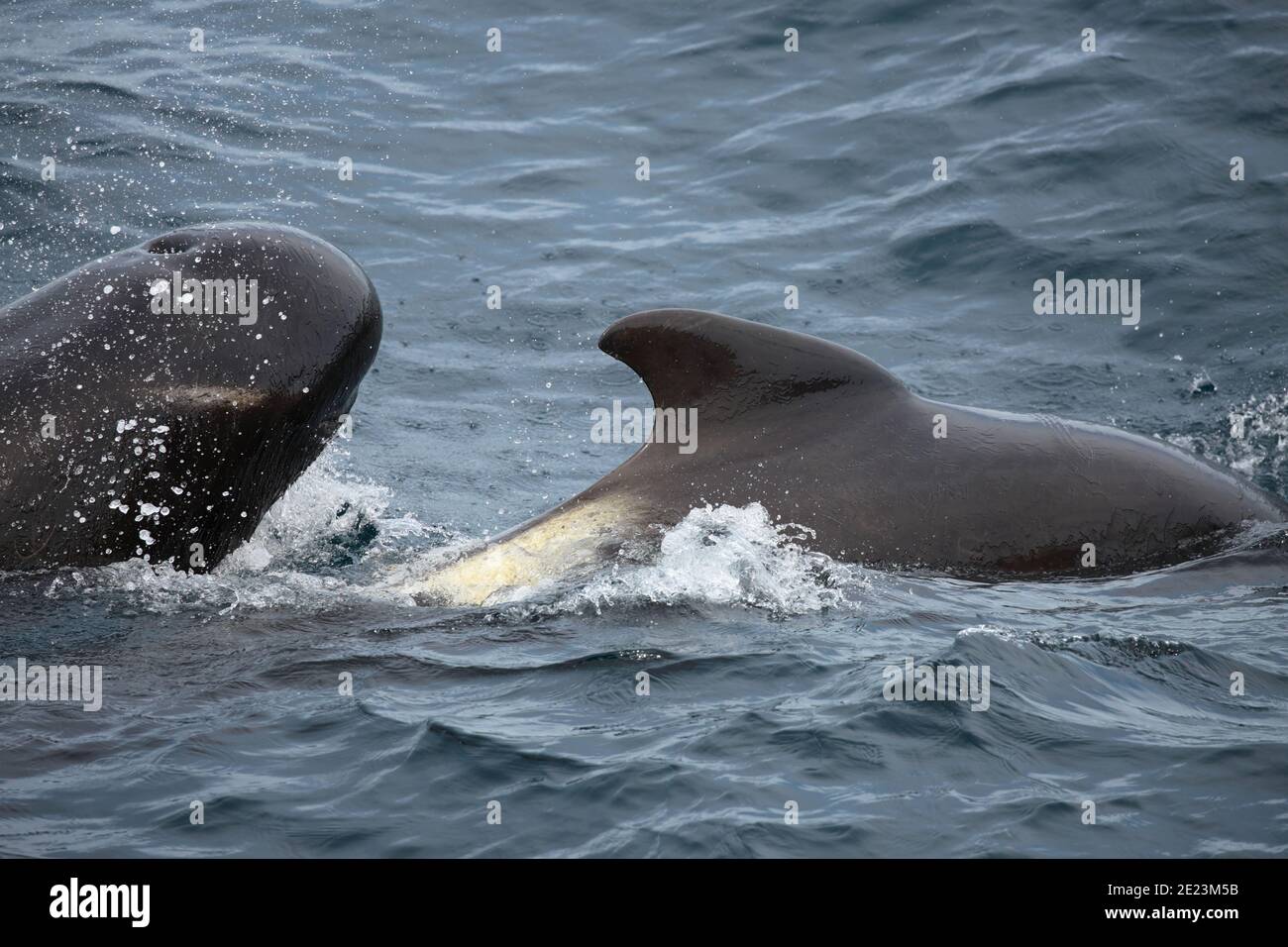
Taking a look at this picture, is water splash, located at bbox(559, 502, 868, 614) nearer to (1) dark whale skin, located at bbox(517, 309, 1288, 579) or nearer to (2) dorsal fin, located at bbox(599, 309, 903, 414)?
(1) dark whale skin, located at bbox(517, 309, 1288, 579)

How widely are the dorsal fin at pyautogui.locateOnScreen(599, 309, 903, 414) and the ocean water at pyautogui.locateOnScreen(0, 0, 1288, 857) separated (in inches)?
27.7

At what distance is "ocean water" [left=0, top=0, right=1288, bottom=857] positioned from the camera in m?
6.45

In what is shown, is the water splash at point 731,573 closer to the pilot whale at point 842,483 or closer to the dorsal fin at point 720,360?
the pilot whale at point 842,483

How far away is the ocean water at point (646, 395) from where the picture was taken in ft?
21.2

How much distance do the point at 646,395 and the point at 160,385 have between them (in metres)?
7.84

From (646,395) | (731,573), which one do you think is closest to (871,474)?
(731,573)

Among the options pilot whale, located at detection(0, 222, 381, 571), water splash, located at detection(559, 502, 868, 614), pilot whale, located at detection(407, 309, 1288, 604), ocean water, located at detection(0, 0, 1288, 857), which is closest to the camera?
ocean water, located at detection(0, 0, 1288, 857)

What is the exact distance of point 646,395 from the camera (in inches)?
598

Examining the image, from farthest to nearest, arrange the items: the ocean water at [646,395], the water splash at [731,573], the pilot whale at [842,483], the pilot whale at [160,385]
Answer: the pilot whale at [842,483] → the water splash at [731,573] → the pilot whale at [160,385] → the ocean water at [646,395]

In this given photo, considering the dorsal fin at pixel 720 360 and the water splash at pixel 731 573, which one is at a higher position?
the dorsal fin at pixel 720 360

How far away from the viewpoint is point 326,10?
921 inches

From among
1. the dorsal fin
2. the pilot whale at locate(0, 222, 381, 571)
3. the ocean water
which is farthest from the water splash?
the pilot whale at locate(0, 222, 381, 571)

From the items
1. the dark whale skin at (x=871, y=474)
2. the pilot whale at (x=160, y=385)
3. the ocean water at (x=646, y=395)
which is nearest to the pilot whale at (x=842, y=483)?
the dark whale skin at (x=871, y=474)

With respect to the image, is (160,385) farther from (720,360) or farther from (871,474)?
(871,474)
